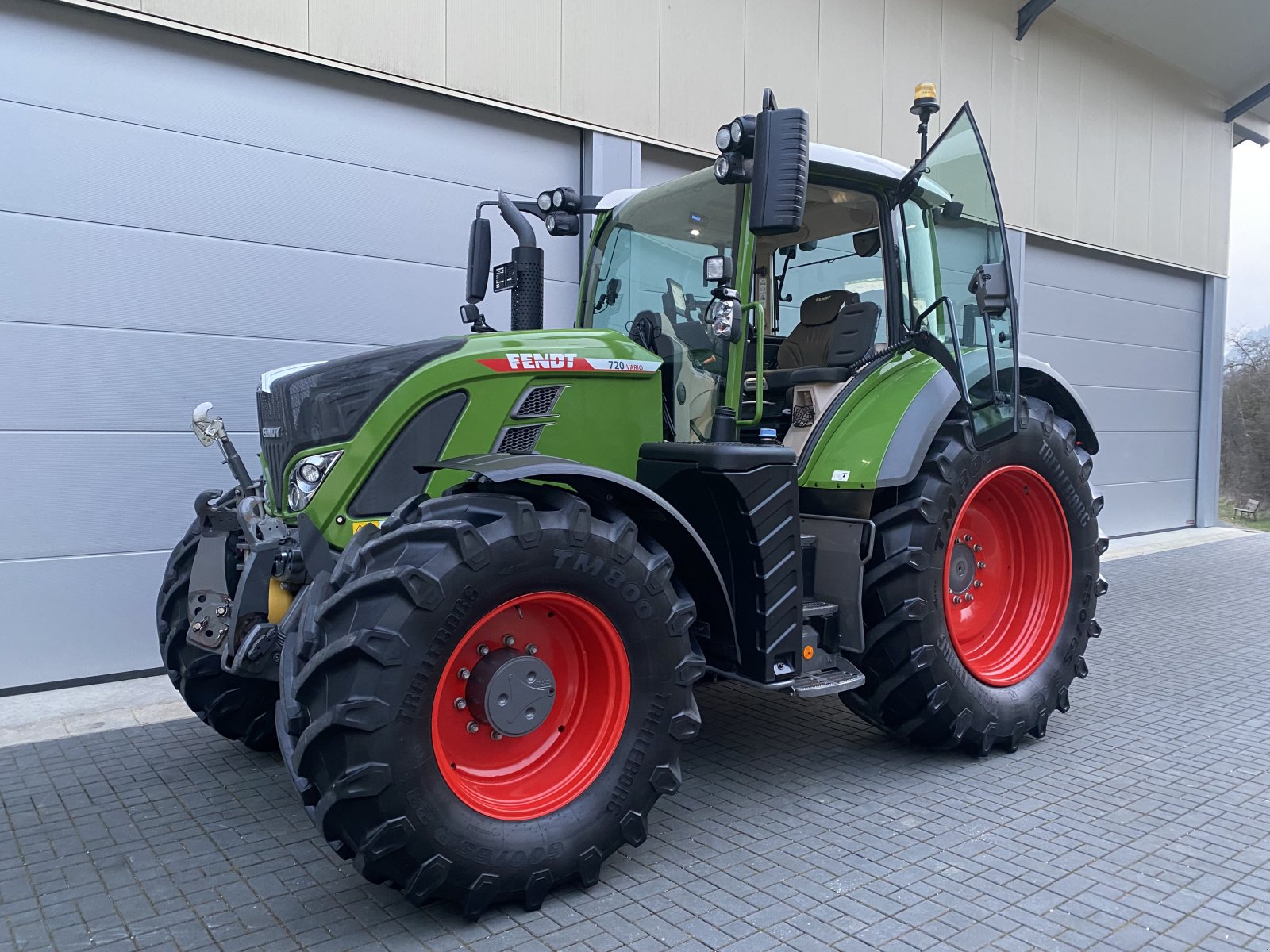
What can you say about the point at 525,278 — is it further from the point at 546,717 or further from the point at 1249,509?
the point at 1249,509

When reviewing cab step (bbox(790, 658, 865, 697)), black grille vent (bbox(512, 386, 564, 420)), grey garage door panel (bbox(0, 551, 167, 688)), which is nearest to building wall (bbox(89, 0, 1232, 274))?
grey garage door panel (bbox(0, 551, 167, 688))

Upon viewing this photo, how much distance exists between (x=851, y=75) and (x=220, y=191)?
5648 mm

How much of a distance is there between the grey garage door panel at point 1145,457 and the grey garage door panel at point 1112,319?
1.18m

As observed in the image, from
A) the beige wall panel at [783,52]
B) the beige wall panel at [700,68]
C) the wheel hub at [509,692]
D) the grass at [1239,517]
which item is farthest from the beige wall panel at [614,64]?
the grass at [1239,517]

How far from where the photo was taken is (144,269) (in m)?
5.35

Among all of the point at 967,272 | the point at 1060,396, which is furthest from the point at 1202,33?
the point at 967,272

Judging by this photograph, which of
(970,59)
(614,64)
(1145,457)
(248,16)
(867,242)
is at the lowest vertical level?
(1145,457)

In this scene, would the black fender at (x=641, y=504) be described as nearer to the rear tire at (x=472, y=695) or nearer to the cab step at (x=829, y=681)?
the rear tire at (x=472, y=695)

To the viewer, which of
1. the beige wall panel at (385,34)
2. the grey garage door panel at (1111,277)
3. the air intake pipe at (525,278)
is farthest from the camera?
the grey garage door panel at (1111,277)

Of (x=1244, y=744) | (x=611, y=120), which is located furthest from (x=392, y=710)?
(x=611, y=120)

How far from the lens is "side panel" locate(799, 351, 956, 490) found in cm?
382

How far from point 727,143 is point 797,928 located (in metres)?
2.52

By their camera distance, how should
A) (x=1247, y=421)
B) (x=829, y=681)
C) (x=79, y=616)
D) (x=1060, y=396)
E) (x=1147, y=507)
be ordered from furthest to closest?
1. (x=1247, y=421)
2. (x=1147, y=507)
3. (x=79, y=616)
4. (x=1060, y=396)
5. (x=829, y=681)

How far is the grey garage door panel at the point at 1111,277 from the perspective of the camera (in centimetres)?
1091
